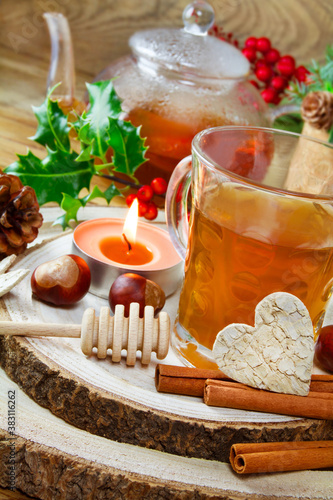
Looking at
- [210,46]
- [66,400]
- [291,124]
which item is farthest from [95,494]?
[291,124]

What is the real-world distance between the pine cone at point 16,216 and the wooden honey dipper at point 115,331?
188 millimetres

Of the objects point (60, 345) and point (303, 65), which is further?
point (303, 65)

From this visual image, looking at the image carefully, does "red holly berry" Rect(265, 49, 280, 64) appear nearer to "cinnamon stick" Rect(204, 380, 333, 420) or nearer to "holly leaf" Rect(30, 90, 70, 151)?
"holly leaf" Rect(30, 90, 70, 151)

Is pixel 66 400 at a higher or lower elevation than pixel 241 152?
lower

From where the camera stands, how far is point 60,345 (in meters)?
0.63

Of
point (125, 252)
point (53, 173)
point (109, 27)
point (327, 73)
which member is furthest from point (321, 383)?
point (109, 27)

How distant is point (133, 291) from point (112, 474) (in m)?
0.22

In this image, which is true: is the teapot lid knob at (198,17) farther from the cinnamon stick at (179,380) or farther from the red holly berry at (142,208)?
the cinnamon stick at (179,380)

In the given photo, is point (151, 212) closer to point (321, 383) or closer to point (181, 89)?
point (181, 89)

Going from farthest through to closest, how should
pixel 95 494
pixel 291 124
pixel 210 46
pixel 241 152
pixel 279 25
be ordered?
pixel 279 25
pixel 291 124
pixel 210 46
pixel 241 152
pixel 95 494

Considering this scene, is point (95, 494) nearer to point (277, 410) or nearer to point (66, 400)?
point (66, 400)

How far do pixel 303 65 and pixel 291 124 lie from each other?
0.27 metres

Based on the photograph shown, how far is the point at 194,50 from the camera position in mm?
1133

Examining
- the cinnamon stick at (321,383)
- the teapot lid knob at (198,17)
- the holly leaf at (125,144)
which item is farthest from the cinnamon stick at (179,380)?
the teapot lid knob at (198,17)
